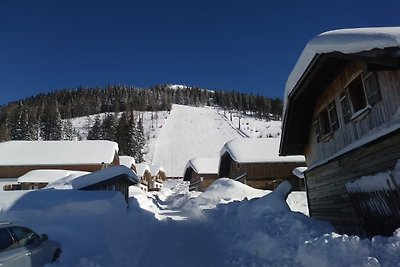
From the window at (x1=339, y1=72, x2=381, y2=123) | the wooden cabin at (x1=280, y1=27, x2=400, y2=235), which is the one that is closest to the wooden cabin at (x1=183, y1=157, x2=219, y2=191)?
the wooden cabin at (x1=280, y1=27, x2=400, y2=235)

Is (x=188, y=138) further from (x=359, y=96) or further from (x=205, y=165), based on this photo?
(x=359, y=96)

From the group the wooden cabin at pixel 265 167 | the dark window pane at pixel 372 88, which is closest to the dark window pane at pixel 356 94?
the dark window pane at pixel 372 88

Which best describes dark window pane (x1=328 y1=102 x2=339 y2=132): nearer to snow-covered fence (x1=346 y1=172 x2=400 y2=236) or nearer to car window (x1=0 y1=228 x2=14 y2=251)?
snow-covered fence (x1=346 y1=172 x2=400 y2=236)

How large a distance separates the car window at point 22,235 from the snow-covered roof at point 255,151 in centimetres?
3021

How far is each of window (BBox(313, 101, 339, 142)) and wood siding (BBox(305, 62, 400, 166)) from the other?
17 centimetres

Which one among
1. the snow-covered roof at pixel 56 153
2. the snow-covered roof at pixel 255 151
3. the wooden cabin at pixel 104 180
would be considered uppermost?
the snow-covered roof at pixel 56 153

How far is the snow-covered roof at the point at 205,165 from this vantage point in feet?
181

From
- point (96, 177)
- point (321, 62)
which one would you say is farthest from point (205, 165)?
point (321, 62)

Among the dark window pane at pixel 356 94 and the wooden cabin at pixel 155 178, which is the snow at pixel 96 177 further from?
the wooden cabin at pixel 155 178

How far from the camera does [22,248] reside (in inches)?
268

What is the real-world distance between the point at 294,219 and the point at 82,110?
148352 millimetres

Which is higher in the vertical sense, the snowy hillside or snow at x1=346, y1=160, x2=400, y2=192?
the snowy hillside

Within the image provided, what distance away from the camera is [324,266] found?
6.45 metres

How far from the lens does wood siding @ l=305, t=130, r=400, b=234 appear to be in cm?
868
